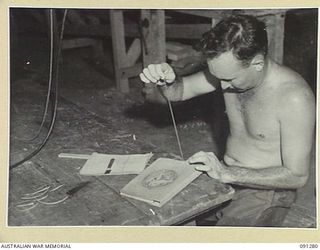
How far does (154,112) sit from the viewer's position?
8.07 feet

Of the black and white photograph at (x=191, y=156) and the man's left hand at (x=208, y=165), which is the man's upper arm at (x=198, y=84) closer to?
the black and white photograph at (x=191, y=156)

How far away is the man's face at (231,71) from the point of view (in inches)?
41.6

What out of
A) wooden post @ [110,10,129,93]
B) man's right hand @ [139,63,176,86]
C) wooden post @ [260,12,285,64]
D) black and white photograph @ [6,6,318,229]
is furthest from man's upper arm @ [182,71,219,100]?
wooden post @ [110,10,129,93]

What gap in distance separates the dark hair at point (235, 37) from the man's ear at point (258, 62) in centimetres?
4

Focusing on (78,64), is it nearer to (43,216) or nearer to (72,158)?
(72,158)

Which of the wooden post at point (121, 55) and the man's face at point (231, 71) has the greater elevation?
the man's face at point (231, 71)

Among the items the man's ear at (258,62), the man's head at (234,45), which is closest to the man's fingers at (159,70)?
the man's head at (234,45)

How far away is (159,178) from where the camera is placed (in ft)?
3.15

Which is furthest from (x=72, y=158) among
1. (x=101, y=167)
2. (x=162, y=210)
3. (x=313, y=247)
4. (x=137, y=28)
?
(x=137, y=28)

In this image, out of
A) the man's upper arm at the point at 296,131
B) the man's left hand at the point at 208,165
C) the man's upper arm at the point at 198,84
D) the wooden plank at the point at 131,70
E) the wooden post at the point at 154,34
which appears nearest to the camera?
the man's left hand at the point at 208,165

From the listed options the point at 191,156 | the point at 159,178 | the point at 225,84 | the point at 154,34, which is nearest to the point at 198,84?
the point at 225,84

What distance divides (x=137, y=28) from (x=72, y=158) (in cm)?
160

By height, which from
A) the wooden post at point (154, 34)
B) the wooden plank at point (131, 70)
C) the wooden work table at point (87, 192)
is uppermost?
the wooden post at point (154, 34)

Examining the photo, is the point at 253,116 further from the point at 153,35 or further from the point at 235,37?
the point at 153,35
